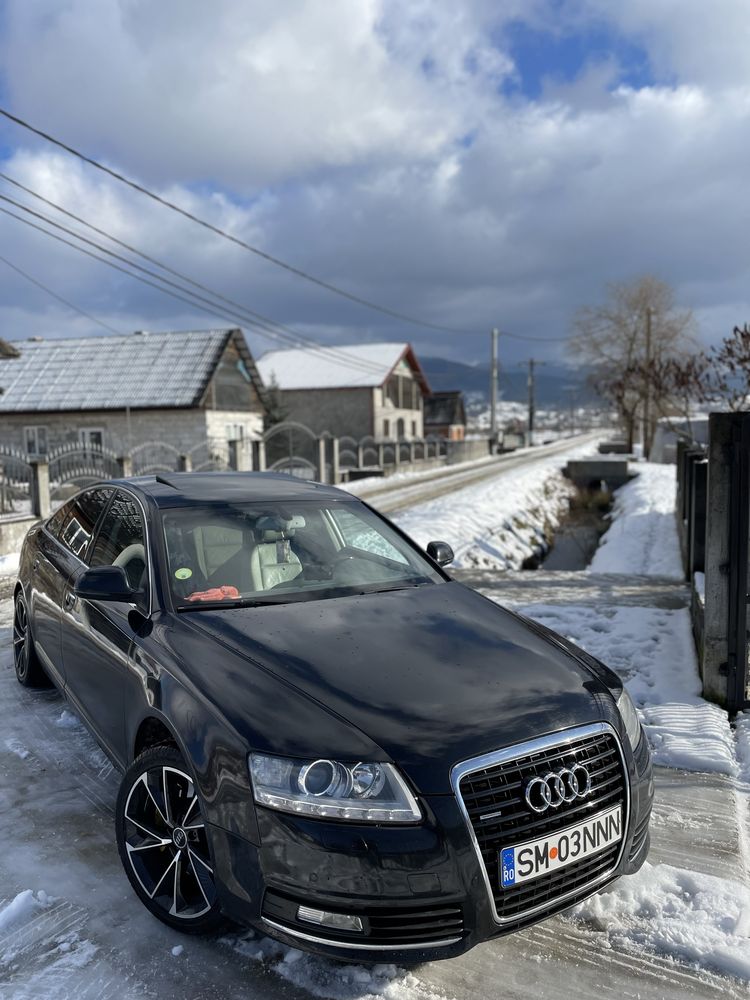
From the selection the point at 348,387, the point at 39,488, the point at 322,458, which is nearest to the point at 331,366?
the point at 348,387

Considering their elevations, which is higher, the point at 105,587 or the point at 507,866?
the point at 105,587

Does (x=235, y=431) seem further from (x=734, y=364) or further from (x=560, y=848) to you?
(x=560, y=848)

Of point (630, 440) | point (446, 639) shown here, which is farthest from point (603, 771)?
point (630, 440)

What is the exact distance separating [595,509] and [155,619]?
2365cm

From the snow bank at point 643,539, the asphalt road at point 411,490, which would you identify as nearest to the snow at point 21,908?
the snow bank at point 643,539

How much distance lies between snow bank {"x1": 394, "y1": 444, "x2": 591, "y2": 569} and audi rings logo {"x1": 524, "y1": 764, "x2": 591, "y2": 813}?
30.9 ft

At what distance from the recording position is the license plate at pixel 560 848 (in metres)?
2.38

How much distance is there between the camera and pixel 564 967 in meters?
2.65

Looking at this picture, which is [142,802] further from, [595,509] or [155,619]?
[595,509]

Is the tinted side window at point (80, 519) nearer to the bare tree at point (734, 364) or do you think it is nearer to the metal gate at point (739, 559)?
the metal gate at point (739, 559)

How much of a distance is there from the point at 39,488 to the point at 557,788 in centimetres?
1233

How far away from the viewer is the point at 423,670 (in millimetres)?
2836


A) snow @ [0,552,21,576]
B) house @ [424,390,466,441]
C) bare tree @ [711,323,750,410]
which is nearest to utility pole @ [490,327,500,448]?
house @ [424,390,466,441]

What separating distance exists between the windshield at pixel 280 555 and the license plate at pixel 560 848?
4.89 feet
